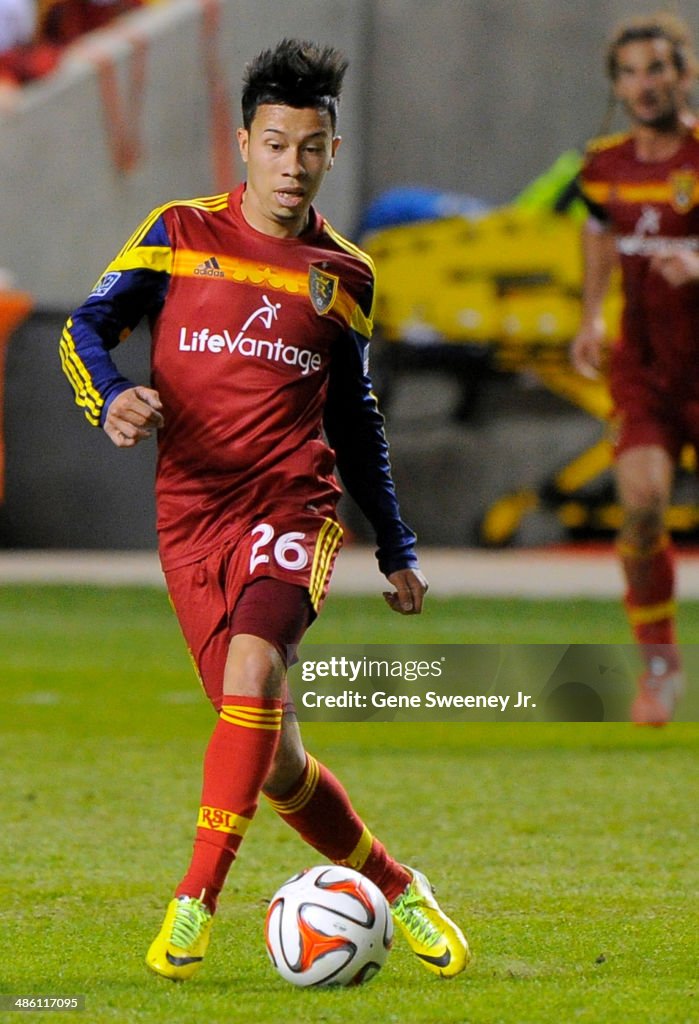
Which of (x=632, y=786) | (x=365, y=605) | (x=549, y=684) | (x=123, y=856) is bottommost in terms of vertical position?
(x=365, y=605)

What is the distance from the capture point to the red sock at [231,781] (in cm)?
356

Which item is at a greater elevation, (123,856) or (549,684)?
(123,856)

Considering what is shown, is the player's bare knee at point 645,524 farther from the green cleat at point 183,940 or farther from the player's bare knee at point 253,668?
the green cleat at point 183,940

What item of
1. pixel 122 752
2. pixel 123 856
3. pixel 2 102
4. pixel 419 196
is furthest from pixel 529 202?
pixel 123 856

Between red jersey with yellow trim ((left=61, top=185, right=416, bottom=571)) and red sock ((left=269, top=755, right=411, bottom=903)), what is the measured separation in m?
0.51

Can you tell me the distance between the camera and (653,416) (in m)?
7.41

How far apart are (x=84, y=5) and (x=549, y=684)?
10.7m

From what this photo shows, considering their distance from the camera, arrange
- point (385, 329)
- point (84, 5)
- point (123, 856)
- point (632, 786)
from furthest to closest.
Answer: point (84, 5)
point (385, 329)
point (632, 786)
point (123, 856)

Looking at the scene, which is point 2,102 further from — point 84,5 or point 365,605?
point 365,605

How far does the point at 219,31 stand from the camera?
15922 millimetres

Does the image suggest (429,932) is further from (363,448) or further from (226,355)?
(226,355)

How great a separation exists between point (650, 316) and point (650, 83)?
87cm

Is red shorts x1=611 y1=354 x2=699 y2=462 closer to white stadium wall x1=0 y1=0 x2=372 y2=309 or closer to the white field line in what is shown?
the white field line

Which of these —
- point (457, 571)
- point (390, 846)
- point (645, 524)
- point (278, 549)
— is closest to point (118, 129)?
point (457, 571)
